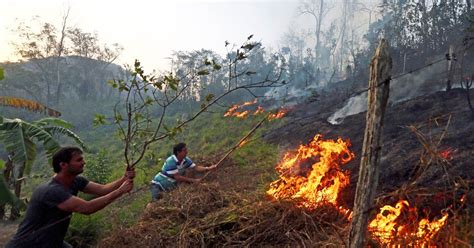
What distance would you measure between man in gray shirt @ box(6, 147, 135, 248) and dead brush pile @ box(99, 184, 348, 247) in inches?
64.5

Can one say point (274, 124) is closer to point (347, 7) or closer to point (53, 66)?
point (53, 66)

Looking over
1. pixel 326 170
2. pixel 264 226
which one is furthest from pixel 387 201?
pixel 264 226

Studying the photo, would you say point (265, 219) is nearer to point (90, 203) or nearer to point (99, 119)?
point (90, 203)

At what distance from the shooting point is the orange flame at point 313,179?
5387 mm

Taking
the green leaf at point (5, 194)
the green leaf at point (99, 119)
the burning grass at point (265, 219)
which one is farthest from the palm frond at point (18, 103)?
the green leaf at point (99, 119)

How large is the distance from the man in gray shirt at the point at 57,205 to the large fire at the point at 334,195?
2648 mm

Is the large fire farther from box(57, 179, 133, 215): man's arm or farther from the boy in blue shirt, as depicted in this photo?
box(57, 179, 133, 215): man's arm

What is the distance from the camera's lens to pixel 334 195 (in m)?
6.13

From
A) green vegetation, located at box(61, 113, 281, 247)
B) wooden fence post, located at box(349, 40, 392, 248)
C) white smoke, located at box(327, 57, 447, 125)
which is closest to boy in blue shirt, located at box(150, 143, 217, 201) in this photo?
green vegetation, located at box(61, 113, 281, 247)

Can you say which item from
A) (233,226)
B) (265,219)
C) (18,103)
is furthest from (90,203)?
(18,103)

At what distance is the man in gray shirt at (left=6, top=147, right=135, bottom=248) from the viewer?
10.9 ft

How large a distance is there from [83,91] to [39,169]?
57.4ft

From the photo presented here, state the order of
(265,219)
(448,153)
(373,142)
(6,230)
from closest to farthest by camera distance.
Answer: (373,142) < (265,219) < (448,153) < (6,230)

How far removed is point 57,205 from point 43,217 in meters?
0.24
